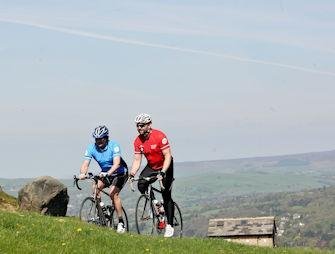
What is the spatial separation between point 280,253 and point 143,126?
6141 millimetres

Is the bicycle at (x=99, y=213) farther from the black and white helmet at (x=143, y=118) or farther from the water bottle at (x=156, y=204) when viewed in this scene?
the black and white helmet at (x=143, y=118)

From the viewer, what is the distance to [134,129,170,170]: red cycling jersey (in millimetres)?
20125

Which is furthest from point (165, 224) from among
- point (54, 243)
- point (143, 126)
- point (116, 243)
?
point (54, 243)

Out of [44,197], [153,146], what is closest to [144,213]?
[153,146]

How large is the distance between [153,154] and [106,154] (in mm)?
1696

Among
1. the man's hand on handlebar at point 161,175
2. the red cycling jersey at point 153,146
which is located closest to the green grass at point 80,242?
the man's hand on handlebar at point 161,175

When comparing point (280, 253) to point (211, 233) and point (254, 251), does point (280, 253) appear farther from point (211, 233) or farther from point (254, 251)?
point (211, 233)

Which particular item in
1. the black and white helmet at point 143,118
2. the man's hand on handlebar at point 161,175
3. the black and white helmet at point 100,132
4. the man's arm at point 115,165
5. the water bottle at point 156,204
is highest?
the black and white helmet at point 143,118

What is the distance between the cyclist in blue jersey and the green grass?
2758mm

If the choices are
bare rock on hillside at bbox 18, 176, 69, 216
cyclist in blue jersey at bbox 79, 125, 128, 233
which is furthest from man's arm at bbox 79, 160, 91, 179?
bare rock on hillside at bbox 18, 176, 69, 216

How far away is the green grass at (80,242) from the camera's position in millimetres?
13980

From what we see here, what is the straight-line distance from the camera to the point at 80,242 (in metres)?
15.3

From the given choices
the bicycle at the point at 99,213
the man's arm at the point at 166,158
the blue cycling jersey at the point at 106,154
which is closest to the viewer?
the man's arm at the point at 166,158

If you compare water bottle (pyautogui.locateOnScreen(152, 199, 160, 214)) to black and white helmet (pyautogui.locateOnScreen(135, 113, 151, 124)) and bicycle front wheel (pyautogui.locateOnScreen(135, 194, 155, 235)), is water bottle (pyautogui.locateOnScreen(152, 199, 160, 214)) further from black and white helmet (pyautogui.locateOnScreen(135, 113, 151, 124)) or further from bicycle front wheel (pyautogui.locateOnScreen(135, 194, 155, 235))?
black and white helmet (pyautogui.locateOnScreen(135, 113, 151, 124))
